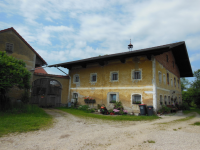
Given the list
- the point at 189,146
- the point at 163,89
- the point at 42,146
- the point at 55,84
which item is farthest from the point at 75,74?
the point at 189,146

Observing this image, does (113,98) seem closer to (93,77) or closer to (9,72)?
(93,77)

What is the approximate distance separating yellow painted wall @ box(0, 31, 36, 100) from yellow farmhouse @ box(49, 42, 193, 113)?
10.4 ft

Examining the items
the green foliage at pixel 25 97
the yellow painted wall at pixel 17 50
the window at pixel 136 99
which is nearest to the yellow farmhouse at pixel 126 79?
the window at pixel 136 99

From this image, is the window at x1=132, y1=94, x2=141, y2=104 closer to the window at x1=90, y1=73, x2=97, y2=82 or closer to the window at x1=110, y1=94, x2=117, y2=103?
the window at x1=110, y1=94, x2=117, y2=103

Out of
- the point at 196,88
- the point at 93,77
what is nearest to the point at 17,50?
the point at 93,77

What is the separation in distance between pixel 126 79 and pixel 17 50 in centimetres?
1063

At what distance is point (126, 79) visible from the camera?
13656 millimetres

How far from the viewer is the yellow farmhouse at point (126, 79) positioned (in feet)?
40.7

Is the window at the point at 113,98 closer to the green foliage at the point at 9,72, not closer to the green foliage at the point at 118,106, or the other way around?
the green foliage at the point at 118,106

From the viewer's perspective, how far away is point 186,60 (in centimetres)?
1994

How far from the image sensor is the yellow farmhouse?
40.7 feet

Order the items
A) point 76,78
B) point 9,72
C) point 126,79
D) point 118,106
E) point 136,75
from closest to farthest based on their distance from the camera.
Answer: point 9,72 → point 118,106 → point 136,75 → point 126,79 → point 76,78

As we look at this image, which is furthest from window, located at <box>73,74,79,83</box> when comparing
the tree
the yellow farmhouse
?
the tree

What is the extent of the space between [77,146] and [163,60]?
43.8 ft
